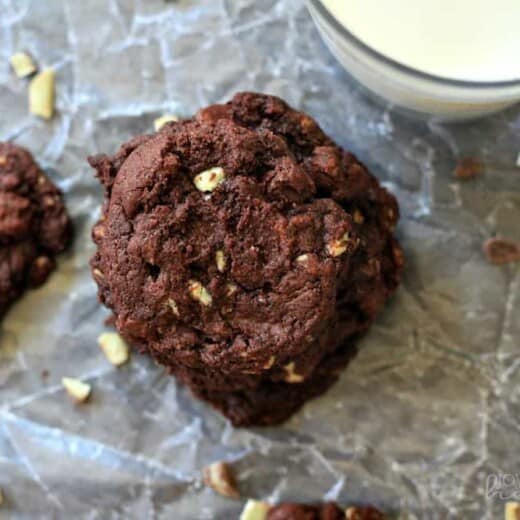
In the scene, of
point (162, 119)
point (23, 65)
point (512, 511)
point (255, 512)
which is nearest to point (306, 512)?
point (255, 512)

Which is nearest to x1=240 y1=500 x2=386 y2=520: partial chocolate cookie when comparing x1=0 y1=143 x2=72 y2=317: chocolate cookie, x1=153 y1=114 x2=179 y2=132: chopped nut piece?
x1=0 y1=143 x2=72 y2=317: chocolate cookie

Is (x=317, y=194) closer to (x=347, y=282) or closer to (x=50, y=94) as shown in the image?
(x=347, y=282)

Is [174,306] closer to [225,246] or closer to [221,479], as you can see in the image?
[225,246]

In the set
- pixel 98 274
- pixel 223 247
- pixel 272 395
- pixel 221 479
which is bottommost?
pixel 221 479

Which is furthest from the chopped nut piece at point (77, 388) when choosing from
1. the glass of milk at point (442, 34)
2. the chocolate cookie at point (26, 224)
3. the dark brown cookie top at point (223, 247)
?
the glass of milk at point (442, 34)

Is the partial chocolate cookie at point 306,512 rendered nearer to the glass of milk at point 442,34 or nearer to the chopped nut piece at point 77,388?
the chopped nut piece at point 77,388

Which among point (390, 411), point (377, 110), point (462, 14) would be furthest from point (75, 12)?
point (390, 411)
